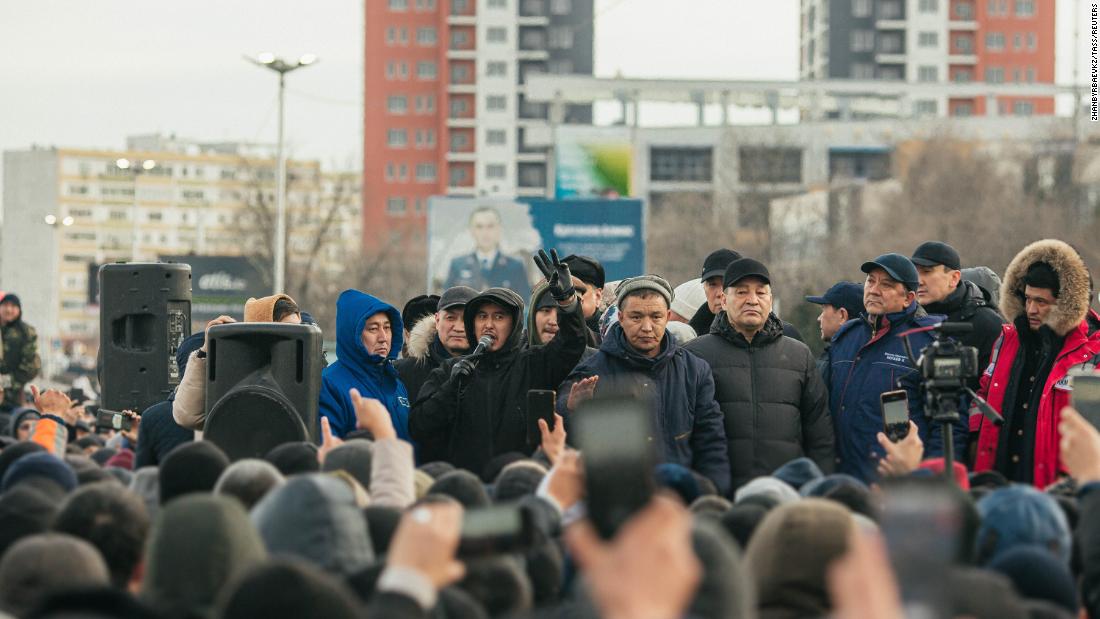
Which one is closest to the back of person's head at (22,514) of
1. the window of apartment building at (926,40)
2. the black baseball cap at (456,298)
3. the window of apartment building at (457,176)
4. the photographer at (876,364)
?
the photographer at (876,364)

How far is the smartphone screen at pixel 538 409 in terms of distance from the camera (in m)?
7.84

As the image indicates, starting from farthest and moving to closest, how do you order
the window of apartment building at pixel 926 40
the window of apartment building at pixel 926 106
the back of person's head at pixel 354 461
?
the window of apartment building at pixel 926 40, the window of apartment building at pixel 926 106, the back of person's head at pixel 354 461

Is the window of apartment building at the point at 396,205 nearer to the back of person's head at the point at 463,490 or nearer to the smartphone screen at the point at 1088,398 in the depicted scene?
the smartphone screen at the point at 1088,398

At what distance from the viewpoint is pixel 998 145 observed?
3489 inches

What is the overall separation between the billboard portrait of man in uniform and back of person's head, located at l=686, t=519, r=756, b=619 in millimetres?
36413

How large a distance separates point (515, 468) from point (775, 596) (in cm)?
193

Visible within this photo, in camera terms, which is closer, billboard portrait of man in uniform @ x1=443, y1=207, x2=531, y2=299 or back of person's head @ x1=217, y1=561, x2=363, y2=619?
back of person's head @ x1=217, y1=561, x2=363, y2=619

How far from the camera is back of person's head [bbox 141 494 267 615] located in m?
4.24

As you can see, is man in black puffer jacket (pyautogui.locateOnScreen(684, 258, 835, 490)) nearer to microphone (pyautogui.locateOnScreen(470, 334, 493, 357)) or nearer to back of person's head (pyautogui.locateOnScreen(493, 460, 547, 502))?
microphone (pyautogui.locateOnScreen(470, 334, 493, 357))

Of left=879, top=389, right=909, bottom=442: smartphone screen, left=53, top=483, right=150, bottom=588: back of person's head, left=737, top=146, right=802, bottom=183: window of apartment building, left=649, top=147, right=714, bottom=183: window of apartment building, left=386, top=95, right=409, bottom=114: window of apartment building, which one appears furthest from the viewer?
left=386, top=95, right=409, bottom=114: window of apartment building

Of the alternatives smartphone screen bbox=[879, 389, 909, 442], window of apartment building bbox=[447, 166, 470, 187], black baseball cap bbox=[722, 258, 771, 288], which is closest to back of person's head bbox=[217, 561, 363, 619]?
smartphone screen bbox=[879, 389, 909, 442]

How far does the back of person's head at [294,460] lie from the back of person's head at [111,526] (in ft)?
3.64

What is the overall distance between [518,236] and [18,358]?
24.8m

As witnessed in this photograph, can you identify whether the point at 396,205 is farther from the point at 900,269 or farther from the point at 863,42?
the point at 900,269
